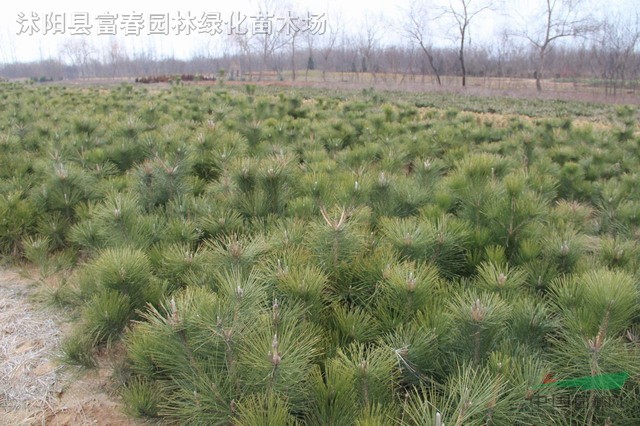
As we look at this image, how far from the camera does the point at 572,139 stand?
5027mm

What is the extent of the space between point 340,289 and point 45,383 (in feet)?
4.29

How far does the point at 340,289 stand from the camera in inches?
58.6

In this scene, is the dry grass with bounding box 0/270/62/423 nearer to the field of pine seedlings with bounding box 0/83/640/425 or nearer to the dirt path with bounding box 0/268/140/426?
the dirt path with bounding box 0/268/140/426

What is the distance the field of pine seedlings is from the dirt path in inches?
5.8

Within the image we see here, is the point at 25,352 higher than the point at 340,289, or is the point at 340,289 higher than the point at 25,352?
the point at 340,289

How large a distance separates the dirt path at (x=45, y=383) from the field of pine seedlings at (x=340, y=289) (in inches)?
5.8

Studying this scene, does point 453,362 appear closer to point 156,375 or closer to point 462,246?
point 462,246

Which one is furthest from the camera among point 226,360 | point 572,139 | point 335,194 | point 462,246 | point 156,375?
point 572,139

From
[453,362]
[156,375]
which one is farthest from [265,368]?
[156,375]

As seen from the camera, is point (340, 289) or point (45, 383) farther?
point (45, 383)

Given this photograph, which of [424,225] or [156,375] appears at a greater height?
[424,225]

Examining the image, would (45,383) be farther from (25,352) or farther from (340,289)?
(340,289)

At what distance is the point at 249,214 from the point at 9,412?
1206 mm

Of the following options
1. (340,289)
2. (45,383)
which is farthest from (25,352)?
(340,289)
